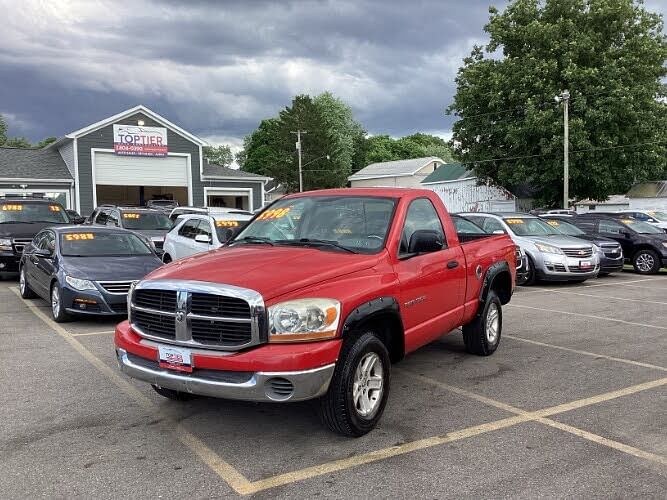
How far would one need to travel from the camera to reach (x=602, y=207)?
34.2 meters

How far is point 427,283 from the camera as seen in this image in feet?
16.8

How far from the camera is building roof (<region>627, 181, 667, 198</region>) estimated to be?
1628 inches

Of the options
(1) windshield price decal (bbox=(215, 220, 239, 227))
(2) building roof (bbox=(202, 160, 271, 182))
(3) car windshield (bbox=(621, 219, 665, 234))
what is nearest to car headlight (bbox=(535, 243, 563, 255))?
(3) car windshield (bbox=(621, 219, 665, 234))

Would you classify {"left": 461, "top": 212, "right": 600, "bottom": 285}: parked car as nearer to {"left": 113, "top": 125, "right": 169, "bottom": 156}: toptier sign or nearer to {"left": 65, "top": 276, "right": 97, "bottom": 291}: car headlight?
{"left": 65, "top": 276, "right": 97, "bottom": 291}: car headlight

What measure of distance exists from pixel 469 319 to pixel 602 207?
31357 millimetres

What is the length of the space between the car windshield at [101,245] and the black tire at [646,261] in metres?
12.5

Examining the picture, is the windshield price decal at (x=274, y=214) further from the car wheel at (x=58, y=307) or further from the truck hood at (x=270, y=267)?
the car wheel at (x=58, y=307)

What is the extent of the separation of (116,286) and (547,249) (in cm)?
894

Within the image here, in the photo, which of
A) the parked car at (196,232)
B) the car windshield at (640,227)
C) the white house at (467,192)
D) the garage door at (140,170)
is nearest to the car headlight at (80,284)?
the parked car at (196,232)

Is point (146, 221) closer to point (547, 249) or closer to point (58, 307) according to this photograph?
point (58, 307)

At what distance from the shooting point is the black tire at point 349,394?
13.2 feet

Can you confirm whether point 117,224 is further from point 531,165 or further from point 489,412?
point 531,165

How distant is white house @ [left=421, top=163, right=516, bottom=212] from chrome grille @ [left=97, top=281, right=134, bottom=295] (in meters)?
30.4

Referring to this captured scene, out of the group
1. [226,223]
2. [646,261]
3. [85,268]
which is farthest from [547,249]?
[85,268]
